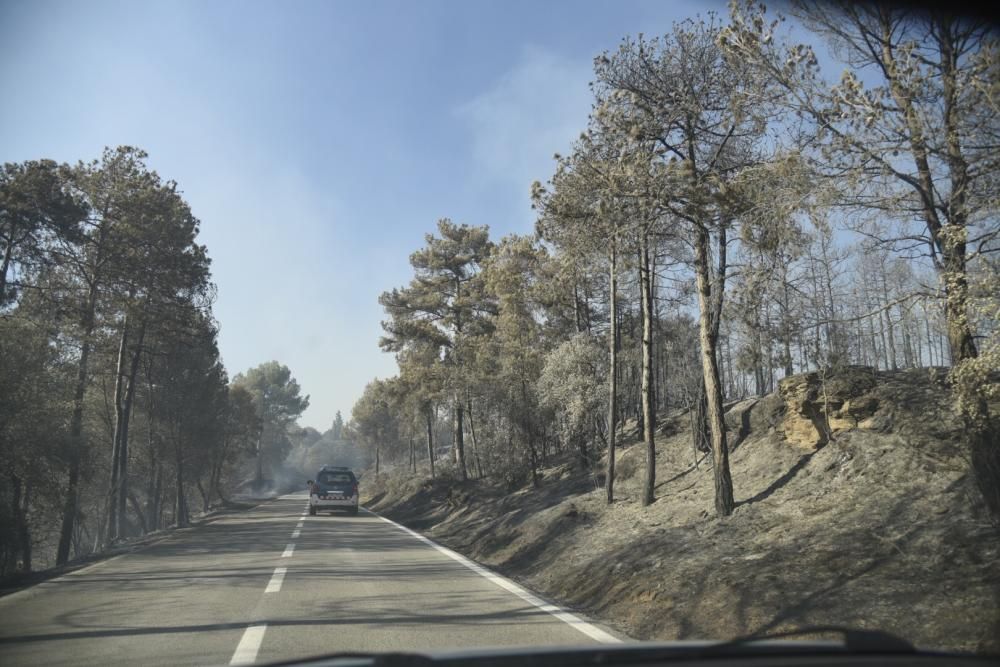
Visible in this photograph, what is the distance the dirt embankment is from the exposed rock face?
0.11ft

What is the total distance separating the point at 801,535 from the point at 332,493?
907 inches

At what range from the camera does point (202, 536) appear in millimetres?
19891

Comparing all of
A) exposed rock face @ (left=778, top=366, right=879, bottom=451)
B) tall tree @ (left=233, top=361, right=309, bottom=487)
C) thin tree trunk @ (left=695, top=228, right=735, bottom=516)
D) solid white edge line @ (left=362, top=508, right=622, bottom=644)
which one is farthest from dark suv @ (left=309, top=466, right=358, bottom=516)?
tall tree @ (left=233, top=361, right=309, bottom=487)

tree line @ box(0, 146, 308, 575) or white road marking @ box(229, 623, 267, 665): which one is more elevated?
tree line @ box(0, 146, 308, 575)

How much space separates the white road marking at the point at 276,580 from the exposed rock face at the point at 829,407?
35.0 feet

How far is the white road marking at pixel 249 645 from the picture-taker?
18.8 ft

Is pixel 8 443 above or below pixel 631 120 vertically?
below

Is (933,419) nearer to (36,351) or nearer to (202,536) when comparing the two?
(202,536)

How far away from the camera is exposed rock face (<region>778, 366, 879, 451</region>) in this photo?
44.0 feet

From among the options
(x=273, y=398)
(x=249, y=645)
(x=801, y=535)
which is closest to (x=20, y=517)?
(x=249, y=645)

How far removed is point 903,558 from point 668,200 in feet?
20.6

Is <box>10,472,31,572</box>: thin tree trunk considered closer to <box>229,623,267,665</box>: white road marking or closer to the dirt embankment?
the dirt embankment

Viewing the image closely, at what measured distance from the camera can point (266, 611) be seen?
26.5ft

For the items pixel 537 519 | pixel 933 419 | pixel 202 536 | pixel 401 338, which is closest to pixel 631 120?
pixel 933 419
